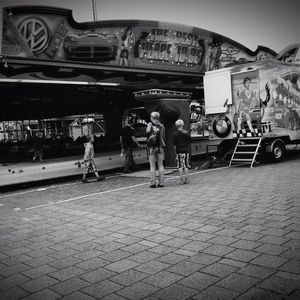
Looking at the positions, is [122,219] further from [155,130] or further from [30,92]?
[30,92]

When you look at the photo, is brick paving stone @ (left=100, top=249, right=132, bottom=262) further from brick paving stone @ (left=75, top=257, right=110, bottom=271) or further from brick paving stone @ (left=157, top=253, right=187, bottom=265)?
brick paving stone @ (left=157, top=253, right=187, bottom=265)

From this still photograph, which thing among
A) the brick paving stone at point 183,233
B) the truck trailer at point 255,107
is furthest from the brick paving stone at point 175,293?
the truck trailer at point 255,107

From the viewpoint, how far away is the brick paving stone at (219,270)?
356cm

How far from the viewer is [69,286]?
354 cm

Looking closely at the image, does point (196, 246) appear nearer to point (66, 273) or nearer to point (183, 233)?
point (183, 233)

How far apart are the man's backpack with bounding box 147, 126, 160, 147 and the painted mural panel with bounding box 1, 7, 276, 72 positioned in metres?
6.64

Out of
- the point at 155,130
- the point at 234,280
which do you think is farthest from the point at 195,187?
the point at 234,280

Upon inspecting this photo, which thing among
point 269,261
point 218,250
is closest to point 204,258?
point 218,250

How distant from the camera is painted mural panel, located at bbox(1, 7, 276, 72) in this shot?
1262 cm

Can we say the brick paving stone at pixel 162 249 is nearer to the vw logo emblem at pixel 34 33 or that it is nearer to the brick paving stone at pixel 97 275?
the brick paving stone at pixel 97 275

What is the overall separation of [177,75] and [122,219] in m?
13.3

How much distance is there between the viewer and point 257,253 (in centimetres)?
402

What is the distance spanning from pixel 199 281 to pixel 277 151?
992cm

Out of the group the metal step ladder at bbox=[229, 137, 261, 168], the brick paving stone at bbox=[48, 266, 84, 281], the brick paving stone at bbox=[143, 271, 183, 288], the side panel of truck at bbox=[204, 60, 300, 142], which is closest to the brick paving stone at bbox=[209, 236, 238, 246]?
the brick paving stone at bbox=[143, 271, 183, 288]
